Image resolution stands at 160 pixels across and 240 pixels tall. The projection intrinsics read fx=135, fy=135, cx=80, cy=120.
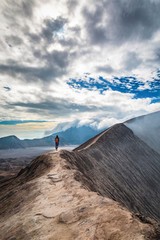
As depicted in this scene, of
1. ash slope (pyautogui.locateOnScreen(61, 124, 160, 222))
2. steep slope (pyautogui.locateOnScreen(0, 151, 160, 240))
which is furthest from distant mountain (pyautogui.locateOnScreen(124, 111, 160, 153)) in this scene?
steep slope (pyautogui.locateOnScreen(0, 151, 160, 240))

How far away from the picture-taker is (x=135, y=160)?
47062mm

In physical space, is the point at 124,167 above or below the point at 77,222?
below

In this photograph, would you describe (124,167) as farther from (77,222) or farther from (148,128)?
(148,128)

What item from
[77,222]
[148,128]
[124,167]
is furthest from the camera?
[148,128]

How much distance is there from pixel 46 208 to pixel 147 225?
573 cm

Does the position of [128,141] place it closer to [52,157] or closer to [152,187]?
[152,187]

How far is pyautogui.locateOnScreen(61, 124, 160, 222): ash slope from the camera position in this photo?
24828 mm

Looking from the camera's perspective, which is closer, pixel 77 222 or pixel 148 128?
pixel 77 222

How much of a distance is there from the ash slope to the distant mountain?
21972mm

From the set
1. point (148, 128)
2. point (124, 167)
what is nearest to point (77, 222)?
point (124, 167)

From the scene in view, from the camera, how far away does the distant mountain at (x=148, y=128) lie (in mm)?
80387

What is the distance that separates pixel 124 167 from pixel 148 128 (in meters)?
69.0

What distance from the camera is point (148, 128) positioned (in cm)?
9656

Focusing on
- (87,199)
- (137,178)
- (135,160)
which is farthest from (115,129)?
(87,199)
